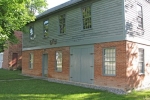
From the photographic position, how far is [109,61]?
42.1ft

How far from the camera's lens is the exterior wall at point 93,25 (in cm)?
1240

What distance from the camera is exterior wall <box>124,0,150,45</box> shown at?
1227cm

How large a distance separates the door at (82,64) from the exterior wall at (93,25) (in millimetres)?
561

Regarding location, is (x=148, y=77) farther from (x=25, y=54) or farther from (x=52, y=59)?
(x=25, y=54)

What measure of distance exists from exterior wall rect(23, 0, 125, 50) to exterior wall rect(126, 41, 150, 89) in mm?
1179

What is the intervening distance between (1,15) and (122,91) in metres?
10.6

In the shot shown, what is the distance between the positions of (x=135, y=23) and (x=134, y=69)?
117 inches

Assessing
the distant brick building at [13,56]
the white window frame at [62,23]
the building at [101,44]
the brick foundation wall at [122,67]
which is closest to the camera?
the brick foundation wall at [122,67]

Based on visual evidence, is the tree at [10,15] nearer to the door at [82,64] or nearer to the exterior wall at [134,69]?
the door at [82,64]

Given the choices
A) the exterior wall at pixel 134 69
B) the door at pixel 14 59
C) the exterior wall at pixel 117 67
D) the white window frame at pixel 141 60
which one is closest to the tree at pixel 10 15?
the exterior wall at pixel 117 67

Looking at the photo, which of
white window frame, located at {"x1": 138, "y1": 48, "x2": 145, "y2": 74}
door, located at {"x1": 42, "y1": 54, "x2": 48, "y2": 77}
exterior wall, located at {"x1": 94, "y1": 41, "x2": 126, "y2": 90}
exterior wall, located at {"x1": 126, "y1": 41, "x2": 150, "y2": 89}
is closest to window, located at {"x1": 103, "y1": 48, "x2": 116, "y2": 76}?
exterior wall, located at {"x1": 94, "y1": 41, "x2": 126, "y2": 90}

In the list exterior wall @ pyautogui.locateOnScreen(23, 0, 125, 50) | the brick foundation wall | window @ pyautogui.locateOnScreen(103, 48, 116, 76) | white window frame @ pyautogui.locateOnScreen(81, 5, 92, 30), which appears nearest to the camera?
the brick foundation wall

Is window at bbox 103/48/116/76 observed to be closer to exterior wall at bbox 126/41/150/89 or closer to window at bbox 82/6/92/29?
exterior wall at bbox 126/41/150/89

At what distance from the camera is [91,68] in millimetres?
13977
